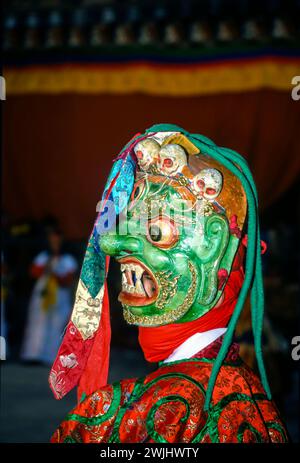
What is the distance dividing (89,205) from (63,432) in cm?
499

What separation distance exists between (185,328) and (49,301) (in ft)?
17.1

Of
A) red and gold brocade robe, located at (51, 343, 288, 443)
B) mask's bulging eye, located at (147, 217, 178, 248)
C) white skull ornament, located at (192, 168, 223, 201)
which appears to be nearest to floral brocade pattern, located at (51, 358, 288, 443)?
red and gold brocade robe, located at (51, 343, 288, 443)

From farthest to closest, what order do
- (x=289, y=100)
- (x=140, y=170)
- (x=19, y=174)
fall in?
1. (x=19, y=174)
2. (x=289, y=100)
3. (x=140, y=170)

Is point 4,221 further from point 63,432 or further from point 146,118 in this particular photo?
point 63,432

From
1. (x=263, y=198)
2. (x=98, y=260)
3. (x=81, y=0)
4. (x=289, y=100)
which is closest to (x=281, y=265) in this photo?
(x=263, y=198)

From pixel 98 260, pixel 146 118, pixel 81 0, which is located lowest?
pixel 98 260

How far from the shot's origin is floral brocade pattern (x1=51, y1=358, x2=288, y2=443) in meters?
1.77

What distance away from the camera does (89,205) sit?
6.80 m

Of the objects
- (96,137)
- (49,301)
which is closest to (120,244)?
(96,137)

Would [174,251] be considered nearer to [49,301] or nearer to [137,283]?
[137,283]

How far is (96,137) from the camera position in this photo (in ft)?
22.0

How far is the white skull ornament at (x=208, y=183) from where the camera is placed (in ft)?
6.33
